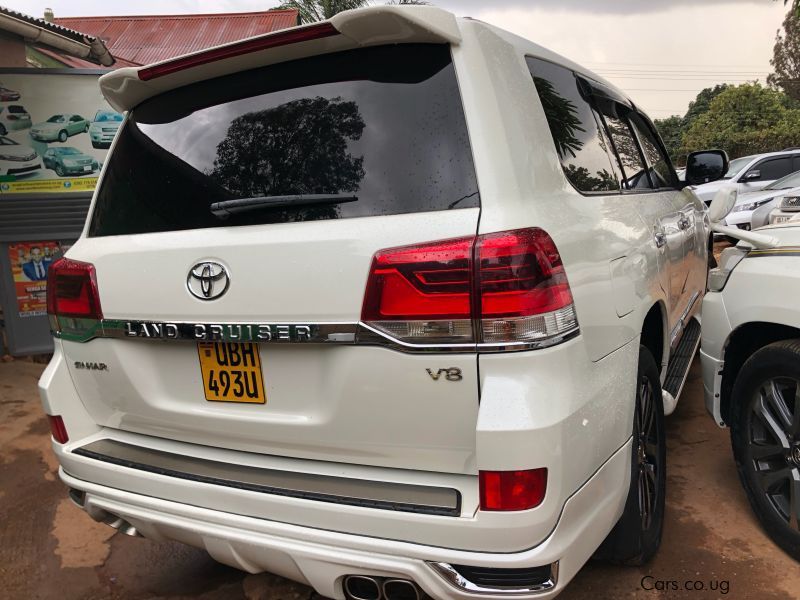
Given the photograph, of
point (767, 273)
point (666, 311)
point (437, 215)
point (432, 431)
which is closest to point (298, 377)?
point (432, 431)

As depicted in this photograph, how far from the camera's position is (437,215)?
1.66 meters

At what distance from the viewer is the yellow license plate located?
74.4 inches

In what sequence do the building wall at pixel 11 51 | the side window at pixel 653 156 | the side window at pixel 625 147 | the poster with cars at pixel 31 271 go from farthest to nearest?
1. the building wall at pixel 11 51
2. the poster with cars at pixel 31 271
3. the side window at pixel 653 156
4. the side window at pixel 625 147

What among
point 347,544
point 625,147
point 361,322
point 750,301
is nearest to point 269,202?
point 361,322

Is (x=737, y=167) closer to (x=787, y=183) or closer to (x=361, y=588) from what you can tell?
(x=787, y=183)

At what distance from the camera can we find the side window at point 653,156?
3.50 meters

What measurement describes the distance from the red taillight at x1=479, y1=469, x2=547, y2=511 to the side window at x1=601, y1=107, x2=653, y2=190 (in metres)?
1.58

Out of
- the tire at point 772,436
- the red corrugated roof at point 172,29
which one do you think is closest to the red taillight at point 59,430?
the tire at point 772,436

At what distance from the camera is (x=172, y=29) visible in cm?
1691

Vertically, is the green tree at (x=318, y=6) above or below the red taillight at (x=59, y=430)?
above

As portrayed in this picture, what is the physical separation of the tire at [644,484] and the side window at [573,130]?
2.16 feet

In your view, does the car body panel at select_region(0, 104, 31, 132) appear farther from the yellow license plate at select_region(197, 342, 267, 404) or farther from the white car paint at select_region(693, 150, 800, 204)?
the white car paint at select_region(693, 150, 800, 204)

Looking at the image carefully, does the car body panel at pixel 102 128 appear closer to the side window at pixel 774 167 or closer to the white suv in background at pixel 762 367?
Result: the white suv in background at pixel 762 367

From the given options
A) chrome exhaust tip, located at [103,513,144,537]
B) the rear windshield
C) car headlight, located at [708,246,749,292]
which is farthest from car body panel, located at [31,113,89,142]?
car headlight, located at [708,246,749,292]
